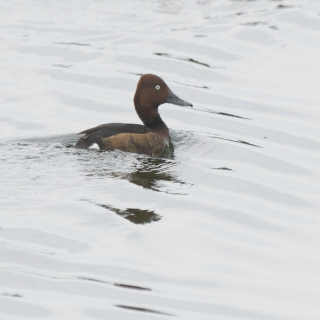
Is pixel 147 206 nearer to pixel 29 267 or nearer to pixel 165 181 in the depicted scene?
pixel 165 181

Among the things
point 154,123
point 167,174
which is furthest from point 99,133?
point 154,123

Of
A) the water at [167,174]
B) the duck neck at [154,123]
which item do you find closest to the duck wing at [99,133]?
the water at [167,174]

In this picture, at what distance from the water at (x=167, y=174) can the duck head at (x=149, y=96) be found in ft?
1.53

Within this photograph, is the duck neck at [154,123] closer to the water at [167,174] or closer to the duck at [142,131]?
the duck at [142,131]

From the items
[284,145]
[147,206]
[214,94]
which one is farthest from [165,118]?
[147,206]

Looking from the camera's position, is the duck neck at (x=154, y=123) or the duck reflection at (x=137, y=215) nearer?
the duck reflection at (x=137, y=215)

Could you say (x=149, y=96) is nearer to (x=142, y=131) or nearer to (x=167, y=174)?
(x=142, y=131)

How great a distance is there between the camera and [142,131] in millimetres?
8477

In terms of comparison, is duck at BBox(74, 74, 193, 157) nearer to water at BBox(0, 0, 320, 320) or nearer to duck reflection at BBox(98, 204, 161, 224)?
water at BBox(0, 0, 320, 320)

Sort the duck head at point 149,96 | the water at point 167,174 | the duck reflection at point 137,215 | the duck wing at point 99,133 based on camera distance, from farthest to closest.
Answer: the duck head at point 149,96 → the duck wing at point 99,133 → the duck reflection at point 137,215 → the water at point 167,174

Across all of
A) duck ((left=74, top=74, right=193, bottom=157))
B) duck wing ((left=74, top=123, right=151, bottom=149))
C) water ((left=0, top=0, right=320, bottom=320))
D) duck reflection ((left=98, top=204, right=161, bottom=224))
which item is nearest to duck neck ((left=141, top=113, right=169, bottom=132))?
duck ((left=74, top=74, right=193, bottom=157))

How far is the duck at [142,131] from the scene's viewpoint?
8.14 m

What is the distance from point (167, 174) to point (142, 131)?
832 millimetres

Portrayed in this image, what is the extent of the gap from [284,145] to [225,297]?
423cm
